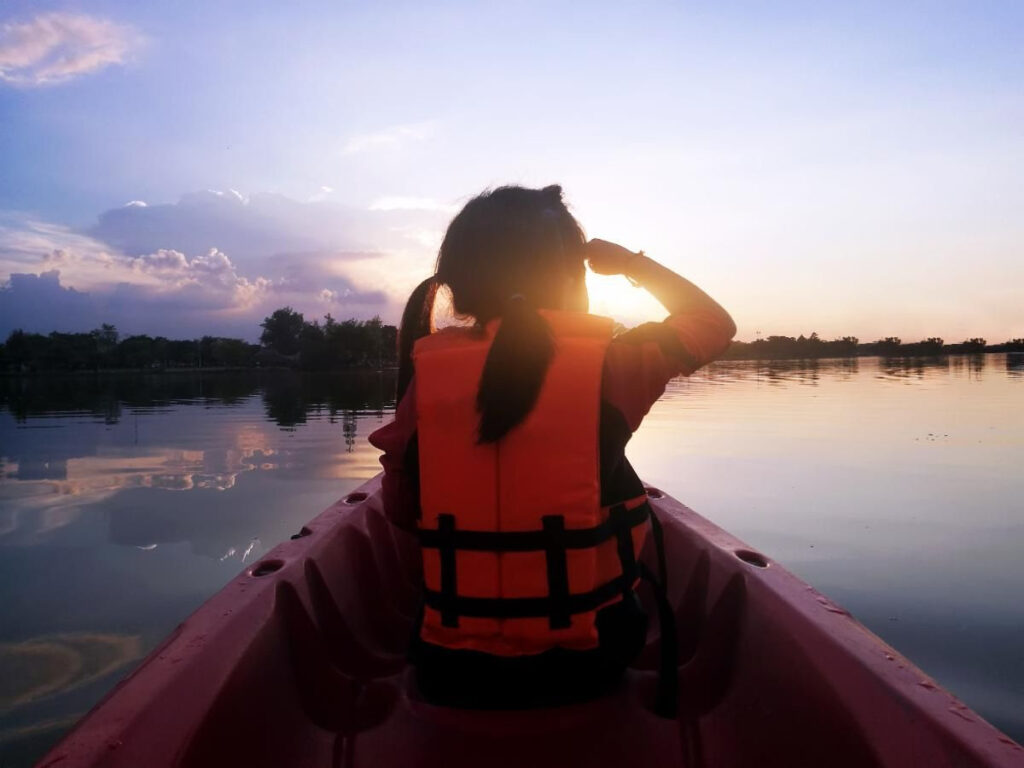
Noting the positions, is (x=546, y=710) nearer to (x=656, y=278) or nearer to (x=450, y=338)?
(x=450, y=338)

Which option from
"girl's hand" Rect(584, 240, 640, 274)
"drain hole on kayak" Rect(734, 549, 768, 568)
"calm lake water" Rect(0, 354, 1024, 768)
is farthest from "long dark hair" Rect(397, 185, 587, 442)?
"calm lake water" Rect(0, 354, 1024, 768)

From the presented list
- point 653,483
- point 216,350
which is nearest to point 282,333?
point 216,350

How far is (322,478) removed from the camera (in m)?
7.02

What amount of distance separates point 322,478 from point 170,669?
19.3ft

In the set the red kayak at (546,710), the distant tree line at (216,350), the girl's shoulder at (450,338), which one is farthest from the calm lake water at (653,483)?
the distant tree line at (216,350)

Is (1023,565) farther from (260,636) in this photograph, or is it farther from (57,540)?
(57,540)

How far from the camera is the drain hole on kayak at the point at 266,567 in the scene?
6.47 ft

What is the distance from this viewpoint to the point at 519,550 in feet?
4.46

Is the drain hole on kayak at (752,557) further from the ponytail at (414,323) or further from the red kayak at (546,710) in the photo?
the ponytail at (414,323)

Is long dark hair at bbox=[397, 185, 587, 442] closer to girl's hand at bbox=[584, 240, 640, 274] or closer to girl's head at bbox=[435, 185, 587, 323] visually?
girl's head at bbox=[435, 185, 587, 323]

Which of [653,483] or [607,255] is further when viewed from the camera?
[653,483]

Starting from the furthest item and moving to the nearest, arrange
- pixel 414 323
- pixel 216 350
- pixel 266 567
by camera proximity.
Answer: pixel 216 350
pixel 266 567
pixel 414 323

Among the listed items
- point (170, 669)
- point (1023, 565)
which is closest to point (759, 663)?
point (170, 669)

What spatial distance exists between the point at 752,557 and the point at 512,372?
1.22 meters
